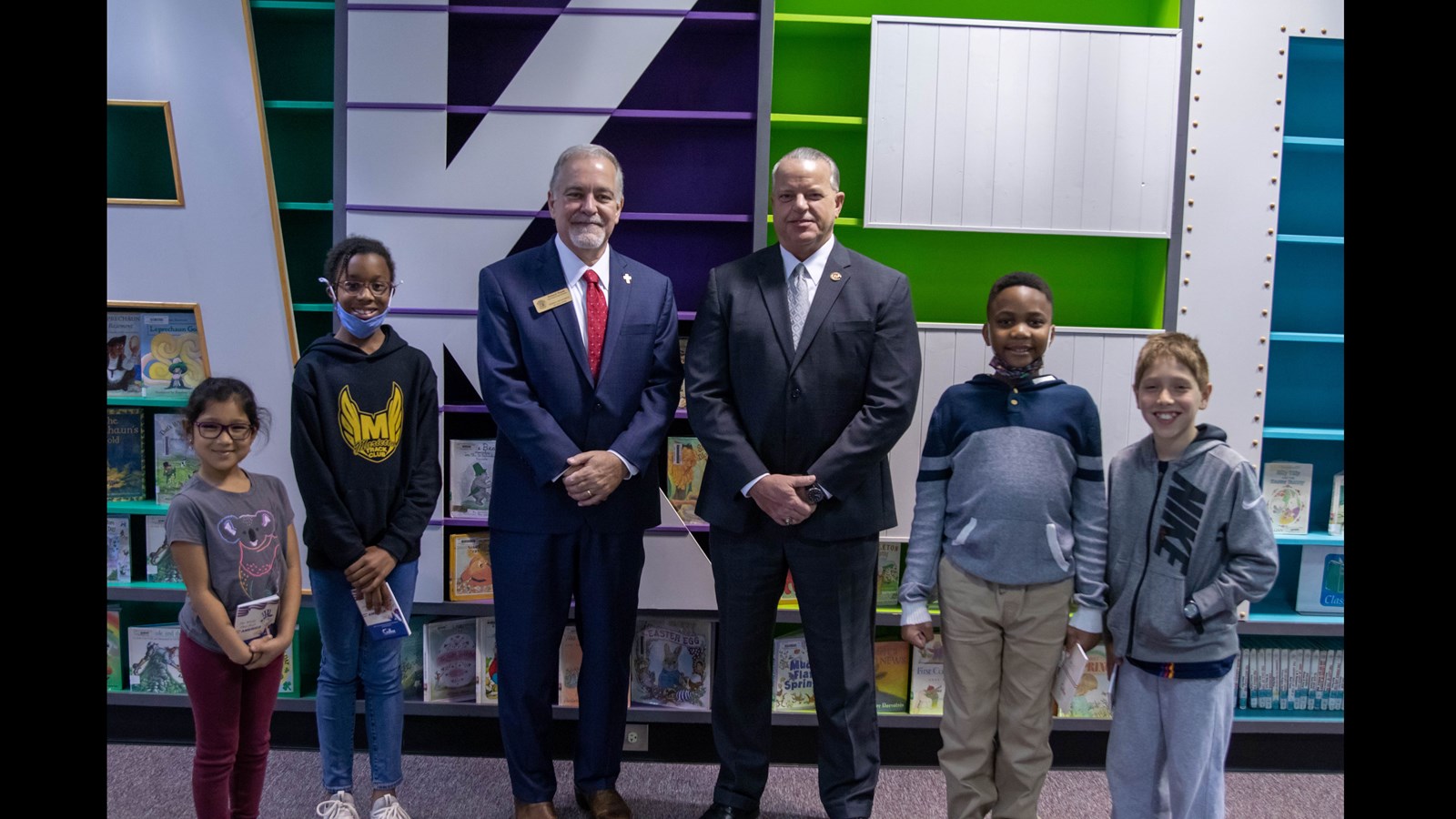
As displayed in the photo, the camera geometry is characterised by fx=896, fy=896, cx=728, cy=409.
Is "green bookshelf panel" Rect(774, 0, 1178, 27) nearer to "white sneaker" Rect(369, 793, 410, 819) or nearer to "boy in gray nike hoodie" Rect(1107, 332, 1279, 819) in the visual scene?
"boy in gray nike hoodie" Rect(1107, 332, 1279, 819)

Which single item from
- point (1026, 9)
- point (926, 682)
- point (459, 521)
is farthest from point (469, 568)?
point (1026, 9)

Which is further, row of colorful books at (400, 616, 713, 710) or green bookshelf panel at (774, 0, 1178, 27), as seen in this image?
green bookshelf panel at (774, 0, 1178, 27)

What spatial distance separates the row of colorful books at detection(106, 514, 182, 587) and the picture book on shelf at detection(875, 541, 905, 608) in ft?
8.12

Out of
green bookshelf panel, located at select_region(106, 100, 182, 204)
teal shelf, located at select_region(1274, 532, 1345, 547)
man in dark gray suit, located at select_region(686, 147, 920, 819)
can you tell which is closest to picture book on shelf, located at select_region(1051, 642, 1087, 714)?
man in dark gray suit, located at select_region(686, 147, 920, 819)

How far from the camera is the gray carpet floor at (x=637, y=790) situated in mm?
2682

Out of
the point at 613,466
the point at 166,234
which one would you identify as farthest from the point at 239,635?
the point at 166,234

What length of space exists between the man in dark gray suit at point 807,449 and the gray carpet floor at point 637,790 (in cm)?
41

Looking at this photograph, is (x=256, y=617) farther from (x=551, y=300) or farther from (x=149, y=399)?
(x=149, y=399)

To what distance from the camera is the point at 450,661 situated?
123 inches

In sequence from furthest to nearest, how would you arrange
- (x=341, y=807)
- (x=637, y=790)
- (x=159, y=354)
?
(x=159, y=354) < (x=637, y=790) < (x=341, y=807)

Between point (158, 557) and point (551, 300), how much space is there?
1926 mm

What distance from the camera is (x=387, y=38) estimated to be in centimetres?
293

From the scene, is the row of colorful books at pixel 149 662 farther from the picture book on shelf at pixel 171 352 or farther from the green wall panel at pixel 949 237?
the green wall panel at pixel 949 237

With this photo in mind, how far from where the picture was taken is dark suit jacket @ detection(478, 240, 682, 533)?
2383 millimetres
